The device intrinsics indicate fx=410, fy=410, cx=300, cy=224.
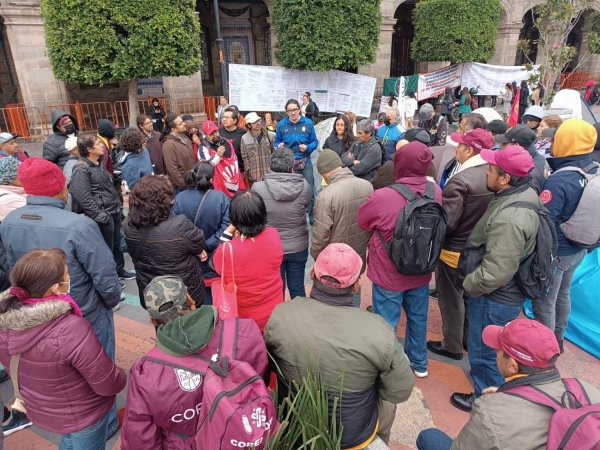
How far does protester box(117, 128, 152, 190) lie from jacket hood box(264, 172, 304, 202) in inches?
91.8

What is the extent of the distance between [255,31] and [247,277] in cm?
1739

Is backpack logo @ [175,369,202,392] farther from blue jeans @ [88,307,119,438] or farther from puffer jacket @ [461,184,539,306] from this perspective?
puffer jacket @ [461,184,539,306]

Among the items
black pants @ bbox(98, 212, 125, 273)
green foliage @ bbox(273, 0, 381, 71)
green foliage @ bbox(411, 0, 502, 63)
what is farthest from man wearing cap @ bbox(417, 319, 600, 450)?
green foliage @ bbox(411, 0, 502, 63)

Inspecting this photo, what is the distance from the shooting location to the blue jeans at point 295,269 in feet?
11.7

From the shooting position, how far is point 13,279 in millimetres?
1938

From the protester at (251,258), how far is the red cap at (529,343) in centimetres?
147

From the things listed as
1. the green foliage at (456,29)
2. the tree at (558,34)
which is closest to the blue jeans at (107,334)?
the tree at (558,34)

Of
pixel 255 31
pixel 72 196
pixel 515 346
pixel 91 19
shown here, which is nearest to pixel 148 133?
pixel 72 196

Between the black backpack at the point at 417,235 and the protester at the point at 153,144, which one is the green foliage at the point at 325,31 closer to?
the protester at the point at 153,144

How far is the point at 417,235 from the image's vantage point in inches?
107

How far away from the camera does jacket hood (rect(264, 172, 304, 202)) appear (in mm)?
3309

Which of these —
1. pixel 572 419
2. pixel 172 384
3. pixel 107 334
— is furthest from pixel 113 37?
pixel 572 419

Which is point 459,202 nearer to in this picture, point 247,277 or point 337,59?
point 247,277

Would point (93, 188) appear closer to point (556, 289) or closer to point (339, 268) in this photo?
point (339, 268)
